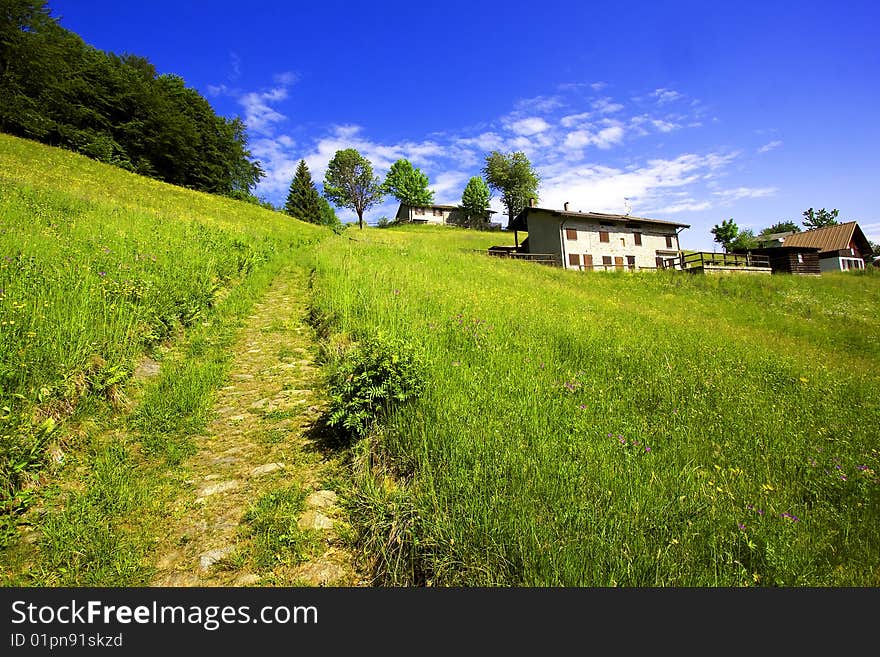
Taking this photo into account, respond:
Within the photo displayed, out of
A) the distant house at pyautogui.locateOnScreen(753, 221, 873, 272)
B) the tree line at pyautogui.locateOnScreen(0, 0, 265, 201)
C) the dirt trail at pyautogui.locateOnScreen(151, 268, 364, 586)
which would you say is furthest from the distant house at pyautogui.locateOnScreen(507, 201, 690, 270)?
the tree line at pyautogui.locateOnScreen(0, 0, 265, 201)

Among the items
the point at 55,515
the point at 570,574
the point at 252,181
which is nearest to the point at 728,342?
the point at 570,574

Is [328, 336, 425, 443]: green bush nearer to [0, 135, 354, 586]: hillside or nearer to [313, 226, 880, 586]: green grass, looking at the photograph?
[313, 226, 880, 586]: green grass

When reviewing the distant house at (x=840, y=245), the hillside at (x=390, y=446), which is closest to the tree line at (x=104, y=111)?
the hillside at (x=390, y=446)

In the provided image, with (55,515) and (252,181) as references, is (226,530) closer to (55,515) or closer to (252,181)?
(55,515)

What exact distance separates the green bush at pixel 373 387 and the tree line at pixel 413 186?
2666 inches

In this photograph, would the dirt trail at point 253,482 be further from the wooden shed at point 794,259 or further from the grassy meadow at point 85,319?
the wooden shed at point 794,259

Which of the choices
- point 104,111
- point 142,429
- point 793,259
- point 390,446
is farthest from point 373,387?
point 793,259

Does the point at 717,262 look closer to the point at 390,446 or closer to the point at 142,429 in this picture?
the point at 390,446

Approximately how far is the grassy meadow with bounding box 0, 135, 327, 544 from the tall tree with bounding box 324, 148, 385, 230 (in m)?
59.1

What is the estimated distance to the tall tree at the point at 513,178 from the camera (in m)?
78.5

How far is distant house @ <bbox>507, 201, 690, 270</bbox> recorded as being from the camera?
33531 mm

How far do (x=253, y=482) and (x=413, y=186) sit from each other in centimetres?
8062

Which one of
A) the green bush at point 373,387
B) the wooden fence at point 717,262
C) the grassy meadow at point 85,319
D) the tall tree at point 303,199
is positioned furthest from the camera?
the tall tree at point 303,199

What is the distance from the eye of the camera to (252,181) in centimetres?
5466
